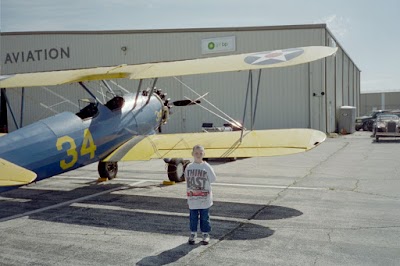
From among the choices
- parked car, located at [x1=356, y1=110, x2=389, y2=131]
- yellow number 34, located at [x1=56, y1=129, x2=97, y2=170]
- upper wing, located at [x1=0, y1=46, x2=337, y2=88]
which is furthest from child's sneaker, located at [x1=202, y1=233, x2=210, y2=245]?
parked car, located at [x1=356, y1=110, x2=389, y2=131]

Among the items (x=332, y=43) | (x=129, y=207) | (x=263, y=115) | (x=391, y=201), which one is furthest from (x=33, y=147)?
(x=332, y=43)

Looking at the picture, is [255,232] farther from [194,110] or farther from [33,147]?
[194,110]

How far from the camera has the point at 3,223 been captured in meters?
7.30

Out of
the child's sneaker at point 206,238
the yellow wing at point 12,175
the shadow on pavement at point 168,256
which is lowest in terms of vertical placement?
the shadow on pavement at point 168,256

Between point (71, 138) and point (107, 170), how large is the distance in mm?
3122

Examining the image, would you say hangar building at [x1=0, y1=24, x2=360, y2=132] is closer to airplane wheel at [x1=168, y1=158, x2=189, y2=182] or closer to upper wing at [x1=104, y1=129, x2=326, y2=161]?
airplane wheel at [x1=168, y1=158, x2=189, y2=182]

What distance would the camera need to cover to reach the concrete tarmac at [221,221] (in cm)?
534

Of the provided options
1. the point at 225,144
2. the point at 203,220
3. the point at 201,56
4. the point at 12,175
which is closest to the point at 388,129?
the point at 201,56

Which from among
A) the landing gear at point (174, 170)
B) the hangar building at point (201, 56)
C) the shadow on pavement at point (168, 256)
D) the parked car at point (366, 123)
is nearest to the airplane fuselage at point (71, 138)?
the landing gear at point (174, 170)

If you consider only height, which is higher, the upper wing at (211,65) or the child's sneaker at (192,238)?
the upper wing at (211,65)

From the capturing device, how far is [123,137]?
396 inches

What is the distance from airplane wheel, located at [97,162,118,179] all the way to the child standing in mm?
5939

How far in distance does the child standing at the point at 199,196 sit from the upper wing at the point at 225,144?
2.13 m

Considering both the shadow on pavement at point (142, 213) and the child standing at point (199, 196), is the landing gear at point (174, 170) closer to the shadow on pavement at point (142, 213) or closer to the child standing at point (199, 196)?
the shadow on pavement at point (142, 213)
